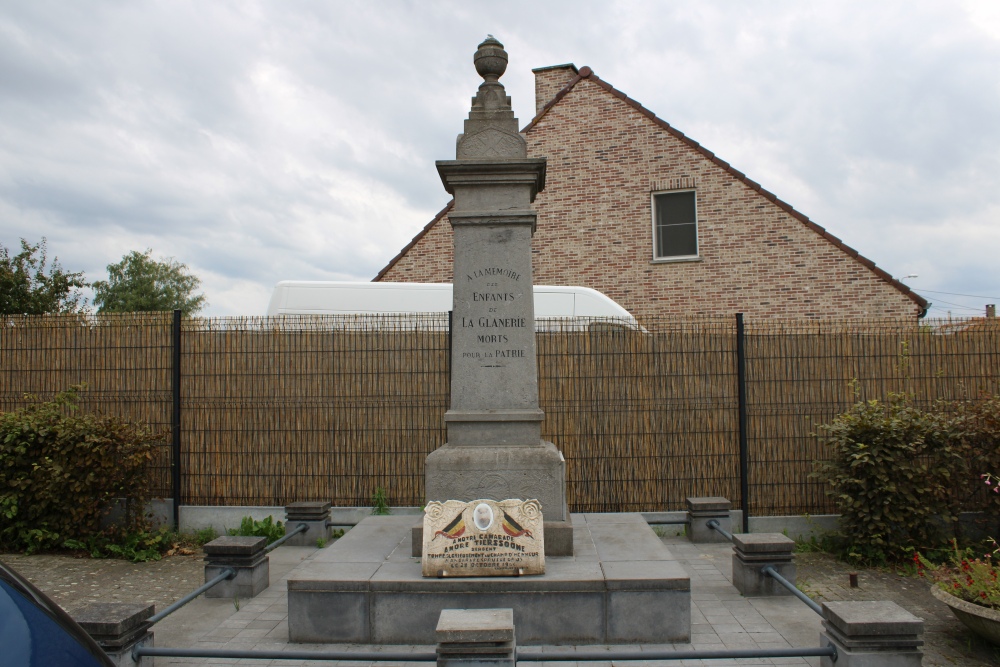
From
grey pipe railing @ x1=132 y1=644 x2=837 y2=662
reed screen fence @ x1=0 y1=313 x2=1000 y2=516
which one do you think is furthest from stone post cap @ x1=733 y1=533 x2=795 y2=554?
reed screen fence @ x1=0 y1=313 x2=1000 y2=516

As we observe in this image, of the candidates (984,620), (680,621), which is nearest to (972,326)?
(984,620)

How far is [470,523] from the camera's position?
5676mm

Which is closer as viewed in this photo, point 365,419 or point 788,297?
point 365,419

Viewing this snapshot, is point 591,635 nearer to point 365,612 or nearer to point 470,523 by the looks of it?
point 470,523

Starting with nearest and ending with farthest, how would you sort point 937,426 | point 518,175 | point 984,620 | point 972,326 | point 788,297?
point 984,620
point 518,175
point 937,426
point 972,326
point 788,297

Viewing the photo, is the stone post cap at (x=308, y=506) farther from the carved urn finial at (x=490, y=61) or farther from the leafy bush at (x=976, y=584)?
the leafy bush at (x=976, y=584)

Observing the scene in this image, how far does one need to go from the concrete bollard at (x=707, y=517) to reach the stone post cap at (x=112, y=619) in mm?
5845

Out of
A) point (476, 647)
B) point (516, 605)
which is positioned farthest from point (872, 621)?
point (476, 647)

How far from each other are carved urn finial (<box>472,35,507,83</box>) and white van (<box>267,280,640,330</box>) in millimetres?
5136

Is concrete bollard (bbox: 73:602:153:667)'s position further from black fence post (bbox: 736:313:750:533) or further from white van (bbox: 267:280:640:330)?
white van (bbox: 267:280:640:330)

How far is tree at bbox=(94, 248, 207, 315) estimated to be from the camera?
42562 mm

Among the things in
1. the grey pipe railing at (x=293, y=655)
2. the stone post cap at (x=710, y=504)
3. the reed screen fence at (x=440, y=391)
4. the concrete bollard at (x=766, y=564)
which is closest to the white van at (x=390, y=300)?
the reed screen fence at (x=440, y=391)

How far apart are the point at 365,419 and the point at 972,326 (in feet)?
24.1

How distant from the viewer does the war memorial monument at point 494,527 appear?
5.46 m
